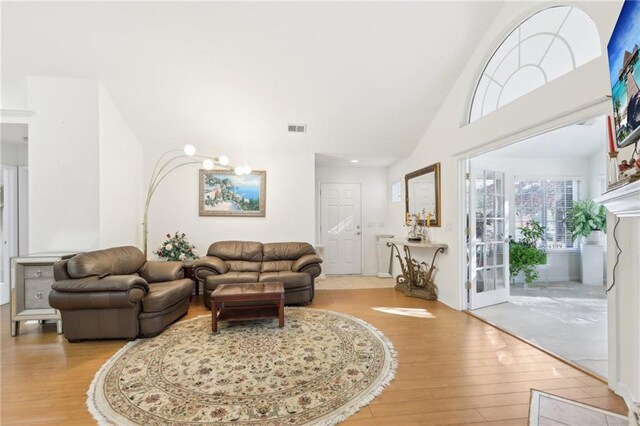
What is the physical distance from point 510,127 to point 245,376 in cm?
339

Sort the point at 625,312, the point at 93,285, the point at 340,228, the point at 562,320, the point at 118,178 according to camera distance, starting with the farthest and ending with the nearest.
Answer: the point at 340,228, the point at 118,178, the point at 562,320, the point at 93,285, the point at 625,312

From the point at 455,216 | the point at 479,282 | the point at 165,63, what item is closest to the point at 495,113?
the point at 455,216

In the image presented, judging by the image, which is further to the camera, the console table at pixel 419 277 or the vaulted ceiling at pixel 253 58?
the console table at pixel 419 277

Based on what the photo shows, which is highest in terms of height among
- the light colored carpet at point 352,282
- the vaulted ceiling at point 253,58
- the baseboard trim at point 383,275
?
the vaulted ceiling at point 253,58

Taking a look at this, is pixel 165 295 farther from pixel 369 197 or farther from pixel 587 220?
pixel 587 220

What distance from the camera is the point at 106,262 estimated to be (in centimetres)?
307

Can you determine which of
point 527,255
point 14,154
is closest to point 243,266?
point 14,154

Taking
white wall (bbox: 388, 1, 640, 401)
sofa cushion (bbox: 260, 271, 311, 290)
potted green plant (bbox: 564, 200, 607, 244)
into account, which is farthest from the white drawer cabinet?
potted green plant (bbox: 564, 200, 607, 244)

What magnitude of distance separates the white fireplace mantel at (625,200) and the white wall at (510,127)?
358mm

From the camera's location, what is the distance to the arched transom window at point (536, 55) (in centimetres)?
233

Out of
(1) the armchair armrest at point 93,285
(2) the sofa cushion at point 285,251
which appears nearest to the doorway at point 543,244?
(2) the sofa cushion at point 285,251

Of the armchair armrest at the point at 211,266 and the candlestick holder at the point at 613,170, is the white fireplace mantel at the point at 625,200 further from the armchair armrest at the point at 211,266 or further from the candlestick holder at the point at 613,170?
the armchair armrest at the point at 211,266

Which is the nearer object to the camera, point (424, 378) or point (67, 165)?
point (424, 378)

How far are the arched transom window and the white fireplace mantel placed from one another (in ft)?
4.36
